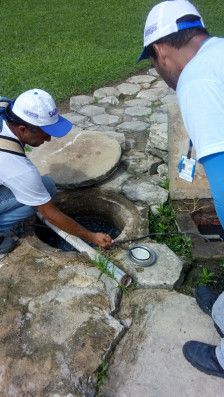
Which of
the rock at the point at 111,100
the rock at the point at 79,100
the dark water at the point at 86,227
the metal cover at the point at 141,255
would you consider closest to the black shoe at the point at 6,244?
the dark water at the point at 86,227

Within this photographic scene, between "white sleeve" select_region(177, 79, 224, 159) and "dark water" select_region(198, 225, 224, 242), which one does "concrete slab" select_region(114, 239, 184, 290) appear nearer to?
"dark water" select_region(198, 225, 224, 242)

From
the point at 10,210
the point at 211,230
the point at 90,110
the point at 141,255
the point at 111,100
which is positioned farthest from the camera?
the point at 111,100

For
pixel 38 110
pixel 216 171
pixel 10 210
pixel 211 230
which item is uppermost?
pixel 216 171

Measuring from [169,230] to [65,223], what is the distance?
1.02 metres

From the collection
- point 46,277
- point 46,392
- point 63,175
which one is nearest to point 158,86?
point 63,175

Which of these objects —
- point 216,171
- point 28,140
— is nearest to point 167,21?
point 216,171

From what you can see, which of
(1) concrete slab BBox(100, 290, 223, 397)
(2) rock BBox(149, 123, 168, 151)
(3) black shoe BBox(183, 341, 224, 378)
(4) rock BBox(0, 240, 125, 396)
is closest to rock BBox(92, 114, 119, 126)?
(2) rock BBox(149, 123, 168, 151)

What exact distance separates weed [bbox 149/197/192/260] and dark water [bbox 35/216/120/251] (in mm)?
542

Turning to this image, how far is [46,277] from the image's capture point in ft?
8.46

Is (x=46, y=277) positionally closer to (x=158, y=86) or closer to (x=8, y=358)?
(x=8, y=358)

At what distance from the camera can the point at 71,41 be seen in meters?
7.27

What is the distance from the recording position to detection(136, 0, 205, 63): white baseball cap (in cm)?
163

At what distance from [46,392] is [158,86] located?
4.65 m

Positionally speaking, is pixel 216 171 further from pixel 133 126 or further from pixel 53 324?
pixel 133 126
